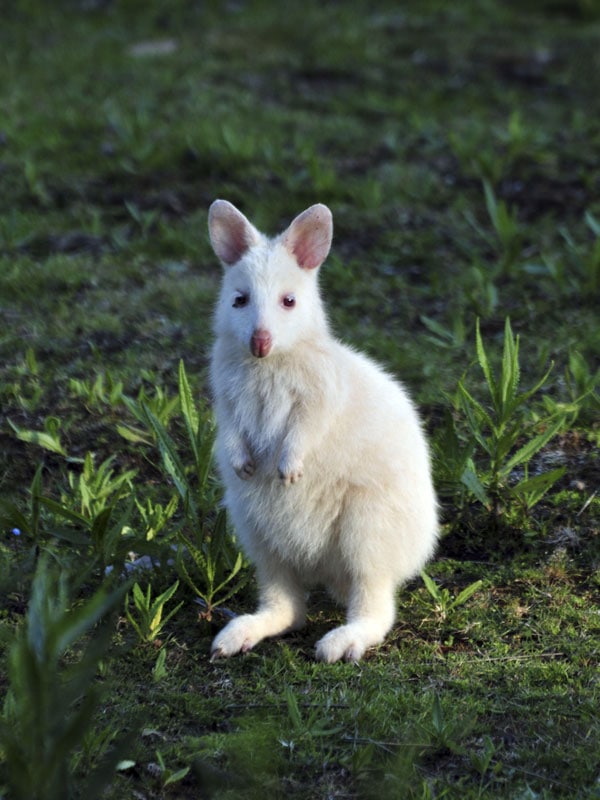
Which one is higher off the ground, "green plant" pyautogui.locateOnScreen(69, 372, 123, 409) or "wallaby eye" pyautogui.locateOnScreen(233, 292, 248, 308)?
"wallaby eye" pyautogui.locateOnScreen(233, 292, 248, 308)

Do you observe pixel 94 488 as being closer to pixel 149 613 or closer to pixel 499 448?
pixel 149 613

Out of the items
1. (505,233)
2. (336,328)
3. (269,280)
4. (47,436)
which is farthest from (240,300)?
(505,233)

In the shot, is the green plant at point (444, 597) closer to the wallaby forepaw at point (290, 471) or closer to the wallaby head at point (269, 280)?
the wallaby forepaw at point (290, 471)

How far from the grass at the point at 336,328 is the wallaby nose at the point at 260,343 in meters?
0.67

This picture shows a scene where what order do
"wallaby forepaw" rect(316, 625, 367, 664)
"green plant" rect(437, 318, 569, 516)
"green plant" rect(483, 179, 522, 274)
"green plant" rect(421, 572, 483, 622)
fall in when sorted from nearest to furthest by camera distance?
"wallaby forepaw" rect(316, 625, 367, 664) → "green plant" rect(421, 572, 483, 622) → "green plant" rect(437, 318, 569, 516) → "green plant" rect(483, 179, 522, 274)

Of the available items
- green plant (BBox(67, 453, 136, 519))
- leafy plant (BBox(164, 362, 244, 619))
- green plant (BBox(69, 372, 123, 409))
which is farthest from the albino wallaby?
green plant (BBox(69, 372, 123, 409))

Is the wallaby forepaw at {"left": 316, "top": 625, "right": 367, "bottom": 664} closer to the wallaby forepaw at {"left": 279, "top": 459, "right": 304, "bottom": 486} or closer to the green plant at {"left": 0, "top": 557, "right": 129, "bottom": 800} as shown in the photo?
the wallaby forepaw at {"left": 279, "top": 459, "right": 304, "bottom": 486}

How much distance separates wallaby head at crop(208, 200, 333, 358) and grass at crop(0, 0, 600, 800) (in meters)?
0.63

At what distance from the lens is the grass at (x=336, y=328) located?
A: 3205 millimetres

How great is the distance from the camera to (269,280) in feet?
12.6

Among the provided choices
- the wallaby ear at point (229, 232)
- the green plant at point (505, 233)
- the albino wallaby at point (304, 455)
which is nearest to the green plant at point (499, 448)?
the albino wallaby at point (304, 455)

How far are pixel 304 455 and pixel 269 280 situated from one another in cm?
57

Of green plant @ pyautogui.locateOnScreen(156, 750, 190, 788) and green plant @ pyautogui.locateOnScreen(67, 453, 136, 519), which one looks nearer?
green plant @ pyautogui.locateOnScreen(156, 750, 190, 788)

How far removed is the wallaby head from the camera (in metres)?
3.80
